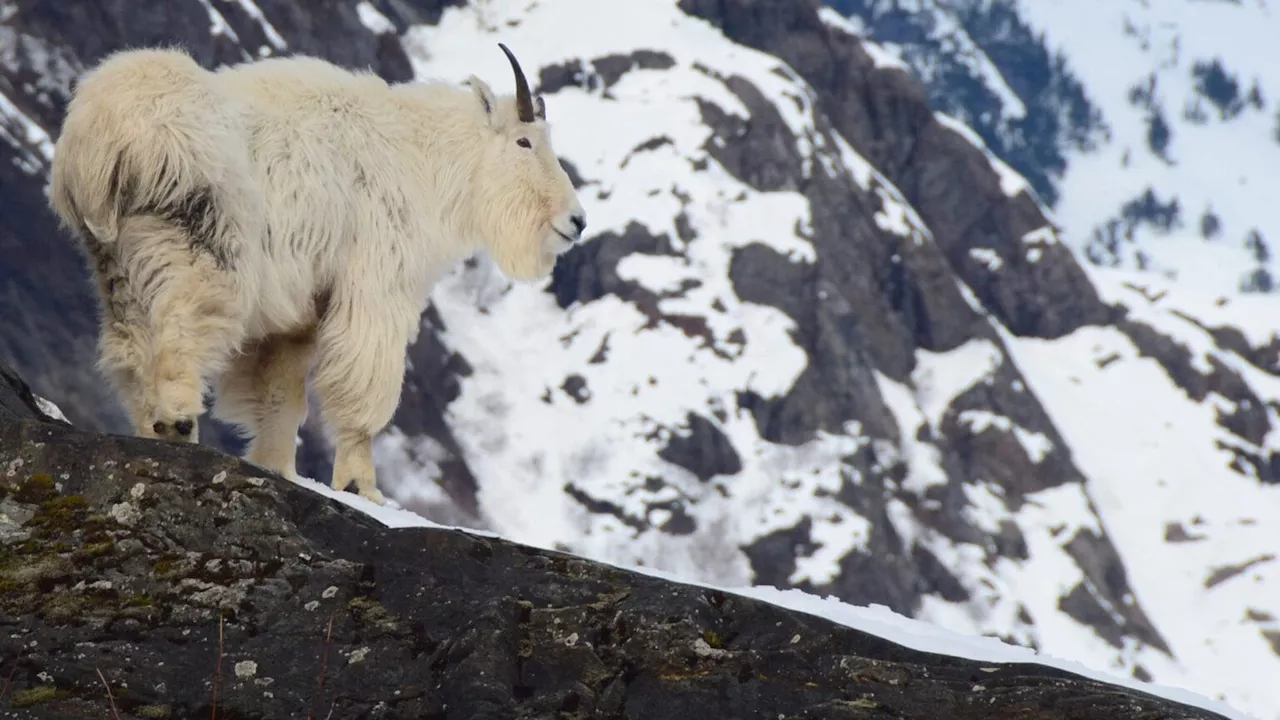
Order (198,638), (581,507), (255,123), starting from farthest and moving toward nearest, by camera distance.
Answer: (581,507) → (255,123) → (198,638)

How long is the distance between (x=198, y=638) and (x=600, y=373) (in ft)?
260

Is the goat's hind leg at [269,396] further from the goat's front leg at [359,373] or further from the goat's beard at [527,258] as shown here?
the goat's beard at [527,258]

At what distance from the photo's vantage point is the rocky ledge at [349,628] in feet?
12.5

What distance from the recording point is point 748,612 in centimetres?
440

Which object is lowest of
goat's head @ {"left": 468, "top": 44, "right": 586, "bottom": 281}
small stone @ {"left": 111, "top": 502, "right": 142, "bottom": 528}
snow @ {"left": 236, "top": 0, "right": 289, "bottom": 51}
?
snow @ {"left": 236, "top": 0, "right": 289, "bottom": 51}

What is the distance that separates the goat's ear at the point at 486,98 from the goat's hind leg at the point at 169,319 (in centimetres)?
310

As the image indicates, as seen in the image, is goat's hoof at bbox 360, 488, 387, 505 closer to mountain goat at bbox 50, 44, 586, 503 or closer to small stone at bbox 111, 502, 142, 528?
mountain goat at bbox 50, 44, 586, 503

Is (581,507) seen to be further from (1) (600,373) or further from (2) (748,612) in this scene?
(2) (748,612)

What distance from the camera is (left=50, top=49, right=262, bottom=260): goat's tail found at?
6.22 metres

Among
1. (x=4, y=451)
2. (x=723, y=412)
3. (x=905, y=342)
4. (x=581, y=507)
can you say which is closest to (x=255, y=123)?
(x=4, y=451)

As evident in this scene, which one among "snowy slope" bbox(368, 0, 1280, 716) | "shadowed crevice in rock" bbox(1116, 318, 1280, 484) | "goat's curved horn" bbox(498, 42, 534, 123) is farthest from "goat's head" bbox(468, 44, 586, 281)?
"shadowed crevice in rock" bbox(1116, 318, 1280, 484)

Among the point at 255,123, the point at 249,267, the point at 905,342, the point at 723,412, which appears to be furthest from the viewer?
the point at 905,342

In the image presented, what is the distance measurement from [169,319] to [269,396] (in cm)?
158

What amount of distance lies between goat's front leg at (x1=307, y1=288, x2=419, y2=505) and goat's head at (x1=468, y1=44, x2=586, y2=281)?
4.36ft
